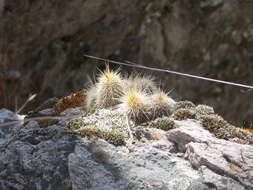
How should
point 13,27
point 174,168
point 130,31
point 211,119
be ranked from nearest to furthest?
point 174,168, point 211,119, point 13,27, point 130,31

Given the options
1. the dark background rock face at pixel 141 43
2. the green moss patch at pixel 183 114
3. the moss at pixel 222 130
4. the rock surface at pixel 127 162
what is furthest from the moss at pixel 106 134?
the dark background rock face at pixel 141 43

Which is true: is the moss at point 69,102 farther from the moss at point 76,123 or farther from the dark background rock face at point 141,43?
the dark background rock face at point 141,43

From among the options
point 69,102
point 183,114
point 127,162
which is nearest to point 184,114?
point 183,114

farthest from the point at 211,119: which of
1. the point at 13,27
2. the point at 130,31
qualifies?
the point at 130,31

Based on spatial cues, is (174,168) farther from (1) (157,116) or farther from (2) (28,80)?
(2) (28,80)

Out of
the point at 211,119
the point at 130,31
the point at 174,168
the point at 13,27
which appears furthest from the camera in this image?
the point at 130,31

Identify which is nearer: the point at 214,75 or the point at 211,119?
the point at 211,119

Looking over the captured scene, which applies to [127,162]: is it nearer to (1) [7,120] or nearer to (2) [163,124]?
(2) [163,124]
